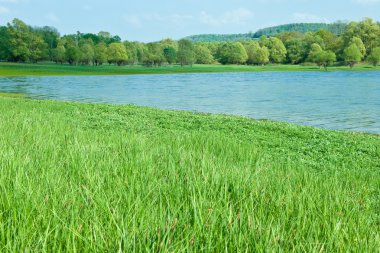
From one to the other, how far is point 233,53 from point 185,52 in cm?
2254

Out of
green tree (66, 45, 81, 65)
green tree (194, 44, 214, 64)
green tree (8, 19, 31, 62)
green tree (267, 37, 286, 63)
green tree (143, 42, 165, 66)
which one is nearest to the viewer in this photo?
green tree (8, 19, 31, 62)

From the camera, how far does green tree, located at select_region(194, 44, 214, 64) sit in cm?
14950

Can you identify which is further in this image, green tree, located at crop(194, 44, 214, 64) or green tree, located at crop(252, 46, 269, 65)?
green tree, located at crop(194, 44, 214, 64)

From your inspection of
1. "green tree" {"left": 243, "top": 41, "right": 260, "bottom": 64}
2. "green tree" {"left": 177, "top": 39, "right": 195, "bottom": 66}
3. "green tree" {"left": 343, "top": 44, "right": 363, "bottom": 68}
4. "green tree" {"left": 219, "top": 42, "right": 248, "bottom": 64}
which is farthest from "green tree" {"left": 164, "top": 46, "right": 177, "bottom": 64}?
"green tree" {"left": 343, "top": 44, "right": 363, "bottom": 68}

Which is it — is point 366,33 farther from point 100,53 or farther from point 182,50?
point 100,53

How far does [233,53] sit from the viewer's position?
148875mm

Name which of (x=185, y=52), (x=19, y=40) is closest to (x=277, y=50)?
(x=185, y=52)

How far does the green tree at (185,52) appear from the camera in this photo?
13450cm

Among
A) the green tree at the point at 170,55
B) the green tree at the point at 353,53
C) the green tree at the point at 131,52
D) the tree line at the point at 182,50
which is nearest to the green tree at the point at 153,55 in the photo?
the tree line at the point at 182,50

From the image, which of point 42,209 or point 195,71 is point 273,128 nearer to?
point 42,209

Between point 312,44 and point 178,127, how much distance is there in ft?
446

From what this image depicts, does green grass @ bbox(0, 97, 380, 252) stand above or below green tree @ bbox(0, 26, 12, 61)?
below

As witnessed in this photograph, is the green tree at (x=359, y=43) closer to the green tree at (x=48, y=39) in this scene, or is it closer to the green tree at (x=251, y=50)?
the green tree at (x=251, y=50)

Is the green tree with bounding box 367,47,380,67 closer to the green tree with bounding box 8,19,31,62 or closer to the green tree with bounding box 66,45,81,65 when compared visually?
the green tree with bounding box 66,45,81,65
